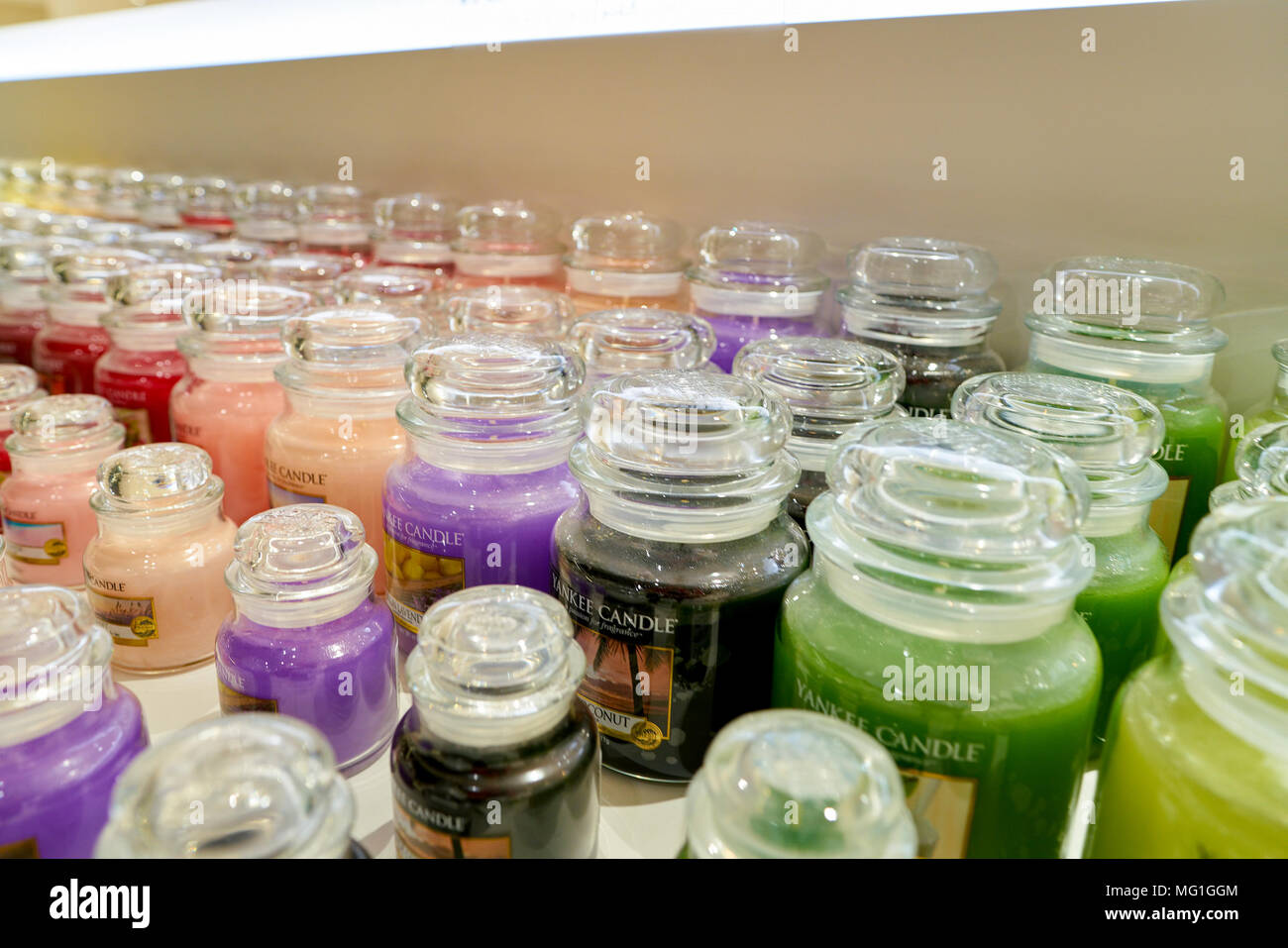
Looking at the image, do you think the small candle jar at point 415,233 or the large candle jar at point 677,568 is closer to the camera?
the large candle jar at point 677,568

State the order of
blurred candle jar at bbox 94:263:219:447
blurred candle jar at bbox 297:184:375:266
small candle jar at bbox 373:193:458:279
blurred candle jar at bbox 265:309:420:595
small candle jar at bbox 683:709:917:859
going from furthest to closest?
blurred candle jar at bbox 297:184:375:266 < small candle jar at bbox 373:193:458:279 < blurred candle jar at bbox 94:263:219:447 < blurred candle jar at bbox 265:309:420:595 < small candle jar at bbox 683:709:917:859

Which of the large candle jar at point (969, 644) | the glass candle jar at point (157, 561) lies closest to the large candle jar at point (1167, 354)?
the large candle jar at point (969, 644)

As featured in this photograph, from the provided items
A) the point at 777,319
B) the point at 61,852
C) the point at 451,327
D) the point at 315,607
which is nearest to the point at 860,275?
the point at 777,319

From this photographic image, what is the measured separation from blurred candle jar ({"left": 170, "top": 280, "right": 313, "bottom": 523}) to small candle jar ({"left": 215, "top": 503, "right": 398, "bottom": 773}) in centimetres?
34

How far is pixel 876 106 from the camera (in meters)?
1.04

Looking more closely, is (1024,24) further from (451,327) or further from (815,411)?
(451,327)

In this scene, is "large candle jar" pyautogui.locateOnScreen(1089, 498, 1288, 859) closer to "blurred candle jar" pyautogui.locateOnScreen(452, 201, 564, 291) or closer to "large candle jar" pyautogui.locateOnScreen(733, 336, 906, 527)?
"large candle jar" pyautogui.locateOnScreen(733, 336, 906, 527)

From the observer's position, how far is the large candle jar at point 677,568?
638 millimetres

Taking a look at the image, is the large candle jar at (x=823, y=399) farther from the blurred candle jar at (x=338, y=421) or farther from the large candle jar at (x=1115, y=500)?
the blurred candle jar at (x=338, y=421)

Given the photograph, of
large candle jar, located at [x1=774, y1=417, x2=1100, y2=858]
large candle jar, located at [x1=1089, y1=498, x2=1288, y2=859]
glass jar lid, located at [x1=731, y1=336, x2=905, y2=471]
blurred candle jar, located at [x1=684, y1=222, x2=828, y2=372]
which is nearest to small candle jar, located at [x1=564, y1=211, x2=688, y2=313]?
blurred candle jar, located at [x1=684, y1=222, x2=828, y2=372]

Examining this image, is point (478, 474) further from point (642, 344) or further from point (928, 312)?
point (928, 312)

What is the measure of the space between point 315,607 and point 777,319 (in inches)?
23.8

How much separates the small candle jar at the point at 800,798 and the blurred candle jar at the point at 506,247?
973 mm

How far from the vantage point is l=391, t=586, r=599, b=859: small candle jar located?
510 mm
